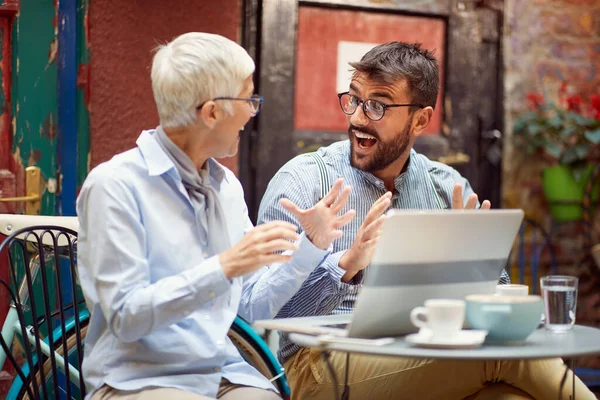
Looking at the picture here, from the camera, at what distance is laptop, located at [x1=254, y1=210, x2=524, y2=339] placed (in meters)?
1.64

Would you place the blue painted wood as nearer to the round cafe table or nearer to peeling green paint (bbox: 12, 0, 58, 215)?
peeling green paint (bbox: 12, 0, 58, 215)

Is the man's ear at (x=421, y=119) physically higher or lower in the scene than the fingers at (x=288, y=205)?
higher

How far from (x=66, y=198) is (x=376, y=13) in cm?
170

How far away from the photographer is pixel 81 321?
2305mm

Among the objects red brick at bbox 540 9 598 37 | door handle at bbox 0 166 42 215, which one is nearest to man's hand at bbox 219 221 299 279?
door handle at bbox 0 166 42 215

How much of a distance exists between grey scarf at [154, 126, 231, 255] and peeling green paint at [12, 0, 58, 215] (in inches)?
52.3

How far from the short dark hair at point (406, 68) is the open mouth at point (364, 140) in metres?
0.17

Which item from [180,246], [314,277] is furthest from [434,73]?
[180,246]

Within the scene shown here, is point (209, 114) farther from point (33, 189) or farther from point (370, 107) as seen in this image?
point (33, 189)

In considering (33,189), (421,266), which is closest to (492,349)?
(421,266)

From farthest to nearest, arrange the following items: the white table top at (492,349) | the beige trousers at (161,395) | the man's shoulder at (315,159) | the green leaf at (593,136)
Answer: the green leaf at (593,136), the man's shoulder at (315,159), the beige trousers at (161,395), the white table top at (492,349)

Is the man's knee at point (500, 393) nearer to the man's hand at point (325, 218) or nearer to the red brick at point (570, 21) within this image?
the man's hand at point (325, 218)

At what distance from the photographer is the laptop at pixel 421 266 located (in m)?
1.64

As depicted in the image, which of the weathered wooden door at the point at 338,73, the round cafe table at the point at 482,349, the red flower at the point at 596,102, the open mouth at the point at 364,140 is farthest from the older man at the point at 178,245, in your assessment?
the red flower at the point at 596,102
